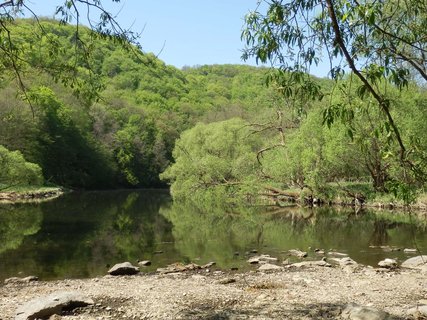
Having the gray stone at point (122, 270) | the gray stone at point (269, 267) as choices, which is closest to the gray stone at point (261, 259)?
the gray stone at point (269, 267)

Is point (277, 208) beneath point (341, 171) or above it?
beneath

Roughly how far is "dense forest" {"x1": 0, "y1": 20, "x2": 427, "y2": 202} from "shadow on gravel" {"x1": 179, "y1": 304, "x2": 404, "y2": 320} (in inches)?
121

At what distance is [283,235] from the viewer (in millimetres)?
25156

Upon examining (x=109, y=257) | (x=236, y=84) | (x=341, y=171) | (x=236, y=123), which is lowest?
(x=109, y=257)

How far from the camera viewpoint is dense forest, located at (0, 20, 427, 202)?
6820mm

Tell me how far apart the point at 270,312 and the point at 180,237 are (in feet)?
50.1

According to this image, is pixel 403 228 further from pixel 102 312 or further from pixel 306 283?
pixel 102 312

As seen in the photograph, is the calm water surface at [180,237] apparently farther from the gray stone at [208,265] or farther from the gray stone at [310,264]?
the gray stone at [310,264]

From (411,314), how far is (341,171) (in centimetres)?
3345

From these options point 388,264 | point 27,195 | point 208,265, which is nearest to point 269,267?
point 208,265

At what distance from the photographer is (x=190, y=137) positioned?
2409 inches

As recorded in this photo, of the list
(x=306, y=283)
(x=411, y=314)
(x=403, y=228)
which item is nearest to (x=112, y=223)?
(x=403, y=228)

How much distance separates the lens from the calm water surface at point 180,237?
59.6 feet

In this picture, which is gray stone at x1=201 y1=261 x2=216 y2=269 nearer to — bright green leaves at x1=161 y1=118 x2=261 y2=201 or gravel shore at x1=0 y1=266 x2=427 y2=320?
gravel shore at x1=0 y1=266 x2=427 y2=320
